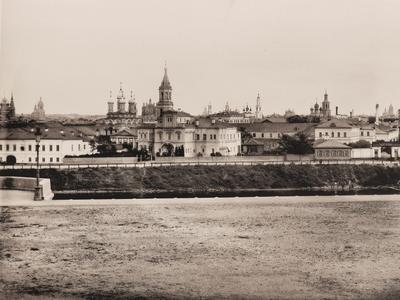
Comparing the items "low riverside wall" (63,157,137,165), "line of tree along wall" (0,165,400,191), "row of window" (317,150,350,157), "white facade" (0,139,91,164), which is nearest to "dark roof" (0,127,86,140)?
"white facade" (0,139,91,164)

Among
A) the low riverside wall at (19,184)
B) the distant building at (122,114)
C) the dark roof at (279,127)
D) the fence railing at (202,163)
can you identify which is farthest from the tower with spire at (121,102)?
the low riverside wall at (19,184)

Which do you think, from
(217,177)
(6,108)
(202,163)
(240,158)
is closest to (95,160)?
(202,163)

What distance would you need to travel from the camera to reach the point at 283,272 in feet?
55.5

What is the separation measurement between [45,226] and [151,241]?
4408mm

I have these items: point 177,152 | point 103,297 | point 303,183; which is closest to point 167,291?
point 103,297

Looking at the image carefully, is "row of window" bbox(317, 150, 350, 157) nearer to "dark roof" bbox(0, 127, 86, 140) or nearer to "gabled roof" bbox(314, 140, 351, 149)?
"gabled roof" bbox(314, 140, 351, 149)

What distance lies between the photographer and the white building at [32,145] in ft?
225

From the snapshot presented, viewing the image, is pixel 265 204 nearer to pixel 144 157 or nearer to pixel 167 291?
pixel 167 291

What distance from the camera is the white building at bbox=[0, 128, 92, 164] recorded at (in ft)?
225

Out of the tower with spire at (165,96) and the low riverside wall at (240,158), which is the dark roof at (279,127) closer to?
the tower with spire at (165,96)

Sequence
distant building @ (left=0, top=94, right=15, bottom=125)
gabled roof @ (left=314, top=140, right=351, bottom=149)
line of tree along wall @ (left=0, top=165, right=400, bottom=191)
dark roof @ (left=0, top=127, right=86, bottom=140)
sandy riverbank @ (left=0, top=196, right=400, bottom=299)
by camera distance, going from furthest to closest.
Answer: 1. gabled roof @ (left=314, top=140, right=351, bottom=149)
2. dark roof @ (left=0, top=127, right=86, bottom=140)
3. line of tree along wall @ (left=0, top=165, right=400, bottom=191)
4. distant building @ (left=0, top=94, right=15, bottom=125)
5. sandy riverbank @ (left=0, top=196, right=400, bottom=299)

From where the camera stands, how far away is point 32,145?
69438 millimetres

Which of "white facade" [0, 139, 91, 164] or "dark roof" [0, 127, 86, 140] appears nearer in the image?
"dark roof" [0, 127, 86, 140]

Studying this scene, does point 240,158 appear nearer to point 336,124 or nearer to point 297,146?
point 297,146
